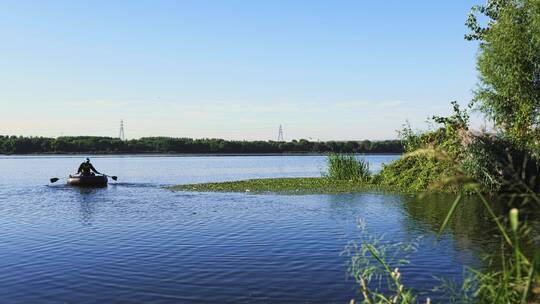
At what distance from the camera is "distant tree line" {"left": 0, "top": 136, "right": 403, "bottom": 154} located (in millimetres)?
149250

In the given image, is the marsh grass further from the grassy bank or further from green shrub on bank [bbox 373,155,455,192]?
the grassy bank

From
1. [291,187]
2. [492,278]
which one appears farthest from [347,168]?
[492,278]

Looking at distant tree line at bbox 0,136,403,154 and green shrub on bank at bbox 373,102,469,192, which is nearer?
green shrub on bank at bbox 373,102,469,192

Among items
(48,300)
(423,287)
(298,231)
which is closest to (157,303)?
(48,300)

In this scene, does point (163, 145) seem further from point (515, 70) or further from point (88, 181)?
point (515, 70)

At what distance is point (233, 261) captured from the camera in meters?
15.0

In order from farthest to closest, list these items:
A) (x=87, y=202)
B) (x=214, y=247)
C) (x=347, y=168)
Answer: (x=347, y=168) → (x=87, y=202) → (x=214, y=247)

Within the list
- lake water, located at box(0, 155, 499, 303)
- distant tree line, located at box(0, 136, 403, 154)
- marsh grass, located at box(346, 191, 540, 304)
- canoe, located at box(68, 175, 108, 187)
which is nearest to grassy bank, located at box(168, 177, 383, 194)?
lake water, located at box(0, 155, 499, 303)

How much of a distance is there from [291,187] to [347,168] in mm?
5917

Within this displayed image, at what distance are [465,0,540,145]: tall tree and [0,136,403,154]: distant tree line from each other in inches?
4140

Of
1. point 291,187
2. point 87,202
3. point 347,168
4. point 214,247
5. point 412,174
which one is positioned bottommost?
point 214,247

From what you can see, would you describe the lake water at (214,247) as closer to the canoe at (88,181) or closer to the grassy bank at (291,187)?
the grassy bank at (291,187)

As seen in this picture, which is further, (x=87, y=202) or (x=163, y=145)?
(x=163, y=145)

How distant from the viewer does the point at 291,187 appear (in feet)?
127
